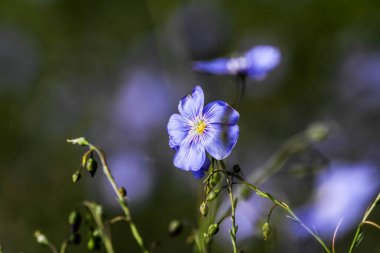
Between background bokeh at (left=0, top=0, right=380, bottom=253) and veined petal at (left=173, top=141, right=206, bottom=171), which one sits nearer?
veined petal at (left=173, top=141, right=206, bottom=171)

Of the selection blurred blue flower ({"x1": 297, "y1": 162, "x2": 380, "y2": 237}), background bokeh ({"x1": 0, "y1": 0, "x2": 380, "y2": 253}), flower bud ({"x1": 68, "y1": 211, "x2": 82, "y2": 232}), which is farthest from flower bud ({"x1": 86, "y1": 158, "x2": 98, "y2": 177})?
background bokeh ({"x1": 0, "y1": 0, "x2": 380, "y2": 253})

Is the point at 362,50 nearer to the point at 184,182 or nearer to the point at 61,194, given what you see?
the point at 184,182

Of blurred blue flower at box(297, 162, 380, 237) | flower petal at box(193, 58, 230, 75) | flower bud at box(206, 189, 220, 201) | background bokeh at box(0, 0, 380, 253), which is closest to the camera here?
flower bud at box(206, 189, 220, 201)

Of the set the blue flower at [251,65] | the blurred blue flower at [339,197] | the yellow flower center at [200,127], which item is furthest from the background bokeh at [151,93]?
the yellow flower center at [200,127]

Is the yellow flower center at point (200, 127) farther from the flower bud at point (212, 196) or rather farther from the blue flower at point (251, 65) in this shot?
the blue flower at point (251, 65)

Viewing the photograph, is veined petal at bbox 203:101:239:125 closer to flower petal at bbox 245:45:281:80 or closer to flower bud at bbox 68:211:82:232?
flower bud at bbox 68:211:82:232

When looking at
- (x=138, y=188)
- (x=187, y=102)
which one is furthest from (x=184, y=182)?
(x=187, y=102)
